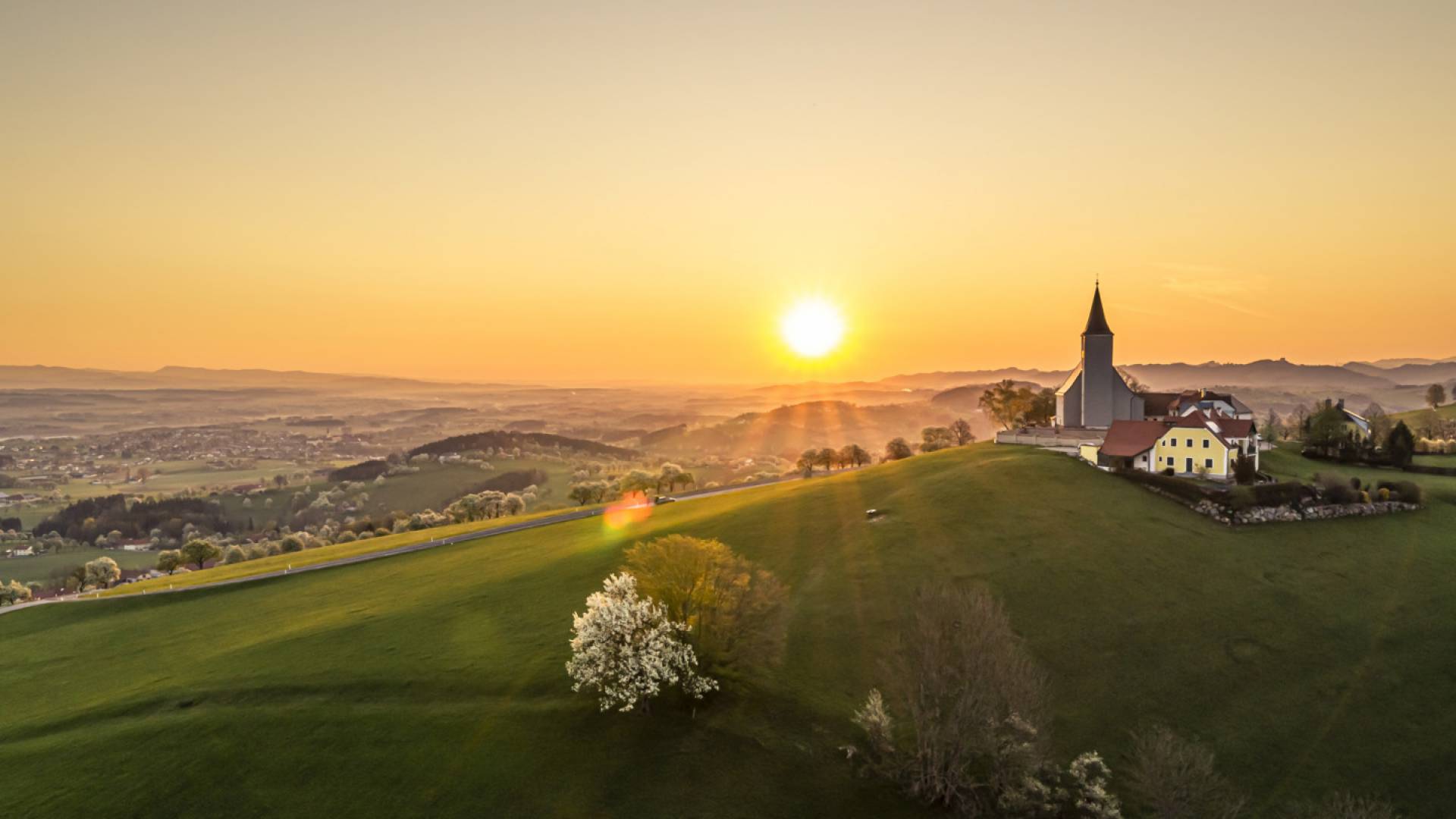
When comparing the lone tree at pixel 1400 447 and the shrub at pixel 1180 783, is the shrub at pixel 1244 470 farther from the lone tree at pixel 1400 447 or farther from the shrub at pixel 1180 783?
the shrub at pixel 1180 783

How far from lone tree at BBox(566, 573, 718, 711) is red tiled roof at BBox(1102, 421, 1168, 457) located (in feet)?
211

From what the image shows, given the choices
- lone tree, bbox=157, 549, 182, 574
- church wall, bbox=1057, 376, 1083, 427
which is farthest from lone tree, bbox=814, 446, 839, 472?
lone tree, bbox=157, 549, 182, 574

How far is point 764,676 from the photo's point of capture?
47.6 m

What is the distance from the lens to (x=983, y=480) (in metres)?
78.6

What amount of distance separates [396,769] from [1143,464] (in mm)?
84262

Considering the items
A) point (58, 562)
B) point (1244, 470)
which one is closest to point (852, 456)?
point (1244, 470)

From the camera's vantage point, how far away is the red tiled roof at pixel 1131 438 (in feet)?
269

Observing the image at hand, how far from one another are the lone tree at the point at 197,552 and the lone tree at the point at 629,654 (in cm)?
9585

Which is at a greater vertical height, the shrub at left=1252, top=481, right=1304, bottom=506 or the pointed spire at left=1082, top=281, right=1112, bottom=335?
the pointed spire at left=1082, top=281, right=1112, bottom=335

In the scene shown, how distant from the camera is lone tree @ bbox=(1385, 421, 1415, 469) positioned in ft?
296

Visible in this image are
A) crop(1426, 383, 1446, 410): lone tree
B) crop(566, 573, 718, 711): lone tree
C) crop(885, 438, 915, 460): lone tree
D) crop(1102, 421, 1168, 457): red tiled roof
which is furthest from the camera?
crop(1426, 383, 1446, 410): lone tree

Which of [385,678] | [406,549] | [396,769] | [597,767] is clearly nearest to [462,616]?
[385,678]

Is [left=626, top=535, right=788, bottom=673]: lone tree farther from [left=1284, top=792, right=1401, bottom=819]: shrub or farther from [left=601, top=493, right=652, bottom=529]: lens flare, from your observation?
[left=601, top=493, right=652, bottom=529]: lens flare

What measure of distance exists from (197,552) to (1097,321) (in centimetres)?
14459
